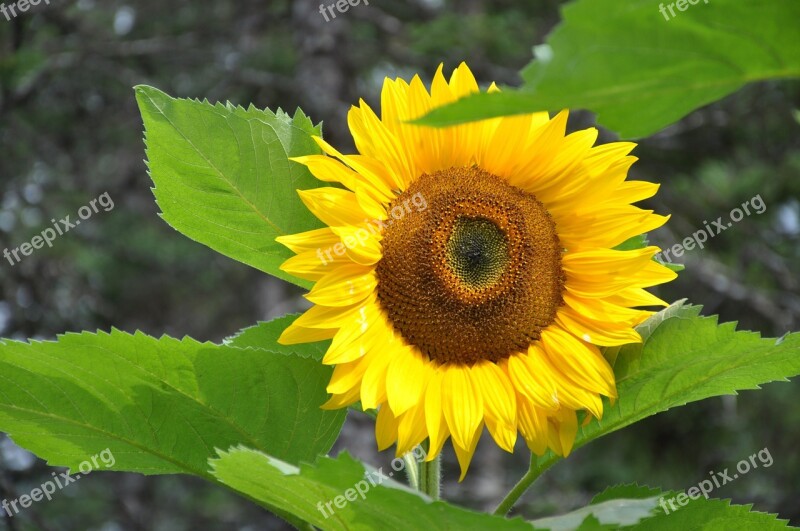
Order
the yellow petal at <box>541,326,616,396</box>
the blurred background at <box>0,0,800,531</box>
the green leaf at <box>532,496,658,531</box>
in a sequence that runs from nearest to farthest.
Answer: the green leaf at <box>532,496,658,531</box> < the yellow petal at <box>541,326,616,396</box> < the blurred background at <box>0,0,800,531</box>

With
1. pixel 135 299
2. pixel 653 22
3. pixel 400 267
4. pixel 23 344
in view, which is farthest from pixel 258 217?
pixel 135 299

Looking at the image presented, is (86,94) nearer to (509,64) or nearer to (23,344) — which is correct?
(509,64)

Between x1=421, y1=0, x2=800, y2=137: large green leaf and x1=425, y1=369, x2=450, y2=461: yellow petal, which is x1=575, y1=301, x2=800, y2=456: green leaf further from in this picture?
x1=421, y1=0, x2=800, y2=137: large green leaf

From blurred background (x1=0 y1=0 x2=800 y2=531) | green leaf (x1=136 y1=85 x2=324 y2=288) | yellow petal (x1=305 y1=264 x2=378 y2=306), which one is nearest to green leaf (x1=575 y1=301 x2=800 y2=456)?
yellow petal (x1=305 y1=264 x2=378 y2=306)

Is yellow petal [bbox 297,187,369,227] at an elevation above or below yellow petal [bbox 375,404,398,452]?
above

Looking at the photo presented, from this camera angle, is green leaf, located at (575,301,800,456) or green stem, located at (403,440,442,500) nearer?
green leaf, located at (575,301,800,456)

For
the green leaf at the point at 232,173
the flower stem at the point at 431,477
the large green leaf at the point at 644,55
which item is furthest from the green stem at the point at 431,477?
the large green leaf at the point at 644,55
